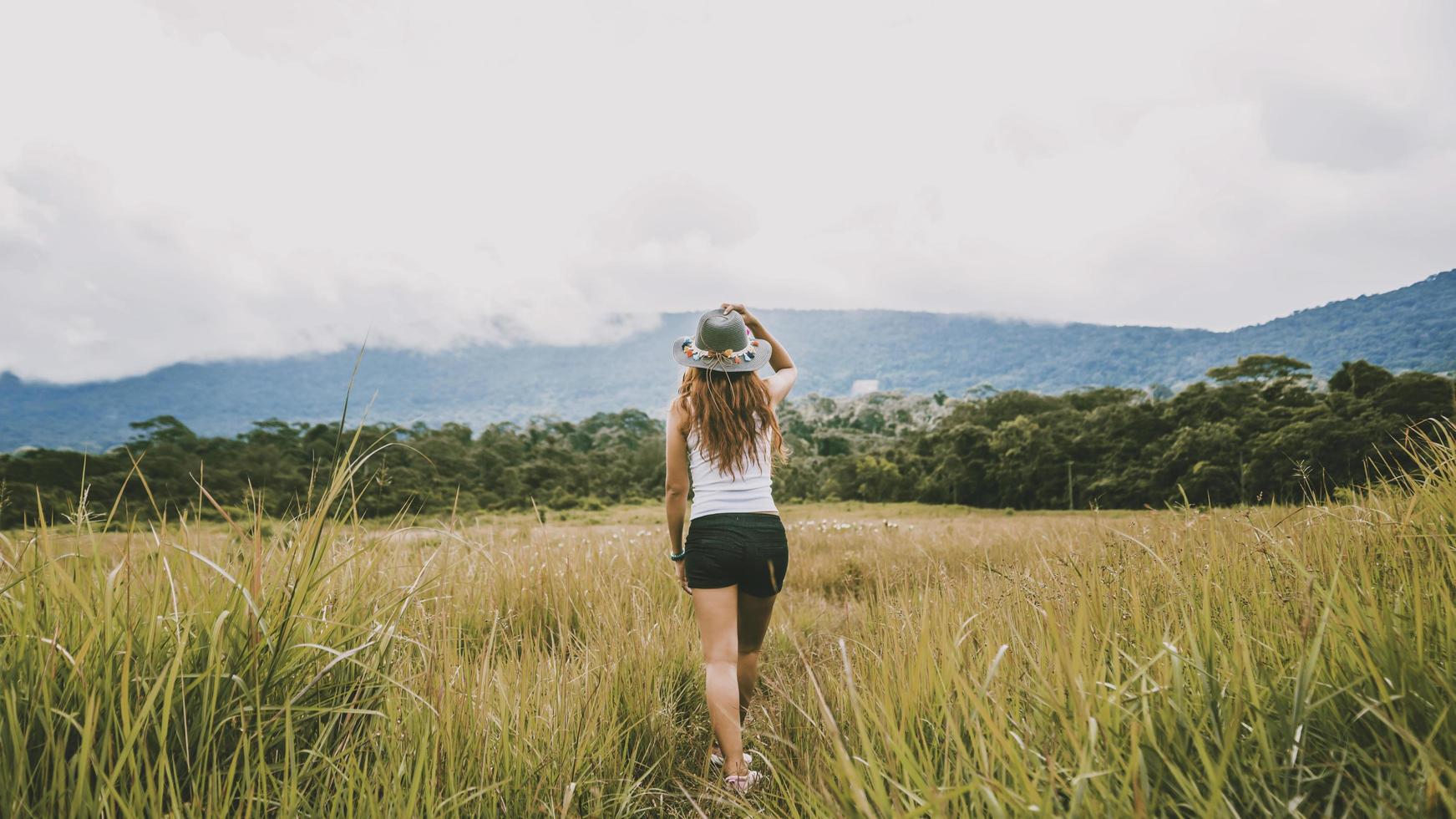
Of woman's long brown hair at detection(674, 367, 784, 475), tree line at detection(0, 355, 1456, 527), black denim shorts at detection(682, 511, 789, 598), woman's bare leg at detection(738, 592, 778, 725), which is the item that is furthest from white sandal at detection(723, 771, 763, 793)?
tree line at detection(0, 355, 1456, 527)

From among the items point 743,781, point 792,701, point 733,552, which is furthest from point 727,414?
point 743,781

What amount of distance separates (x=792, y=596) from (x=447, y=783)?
487cm

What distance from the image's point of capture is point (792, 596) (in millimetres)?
6535

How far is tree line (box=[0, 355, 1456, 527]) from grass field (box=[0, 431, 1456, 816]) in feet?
A: 78.3

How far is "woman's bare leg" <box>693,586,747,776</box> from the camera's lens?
293cm

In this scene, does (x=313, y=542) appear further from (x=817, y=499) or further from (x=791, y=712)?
(x=817, y=499)

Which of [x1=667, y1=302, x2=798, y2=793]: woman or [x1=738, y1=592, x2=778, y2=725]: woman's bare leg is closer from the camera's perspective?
[x1=667, y1=302, x2=798, y2=793]: woman

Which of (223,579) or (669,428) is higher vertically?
(669,428)

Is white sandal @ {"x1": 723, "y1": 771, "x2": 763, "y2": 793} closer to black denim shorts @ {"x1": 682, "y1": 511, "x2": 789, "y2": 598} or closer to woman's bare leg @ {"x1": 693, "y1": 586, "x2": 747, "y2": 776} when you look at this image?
woman's bare leg @ {"x1": 693, "y1": 586, "x2": 747, "y2": 776}

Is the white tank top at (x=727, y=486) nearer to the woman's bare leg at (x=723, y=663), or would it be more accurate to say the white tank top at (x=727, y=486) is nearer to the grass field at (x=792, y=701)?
the woman's bare leg at (x=723, y=663)

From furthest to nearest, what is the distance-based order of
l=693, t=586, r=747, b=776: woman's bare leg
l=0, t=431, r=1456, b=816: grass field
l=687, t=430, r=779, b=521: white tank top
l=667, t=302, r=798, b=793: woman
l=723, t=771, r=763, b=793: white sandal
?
1. l=687, t=430, r=779, b=521: white tank top
2. l=667, t=302, r=798, b=793: woman
3. l=693, t=586, r=747, b=776: woman's bare leg
4. l=723, t=771, r=763, b=793: white sandal
5. l=0, t=431, r=1456, b=816: grass field

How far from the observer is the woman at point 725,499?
10.1 ft

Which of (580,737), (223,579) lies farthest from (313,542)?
(580,737)

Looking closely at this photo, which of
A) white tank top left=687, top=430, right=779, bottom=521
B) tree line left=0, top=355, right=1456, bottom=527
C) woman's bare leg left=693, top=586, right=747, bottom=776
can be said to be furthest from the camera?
tree line left=0, top=355, right=1456, bottom=527
